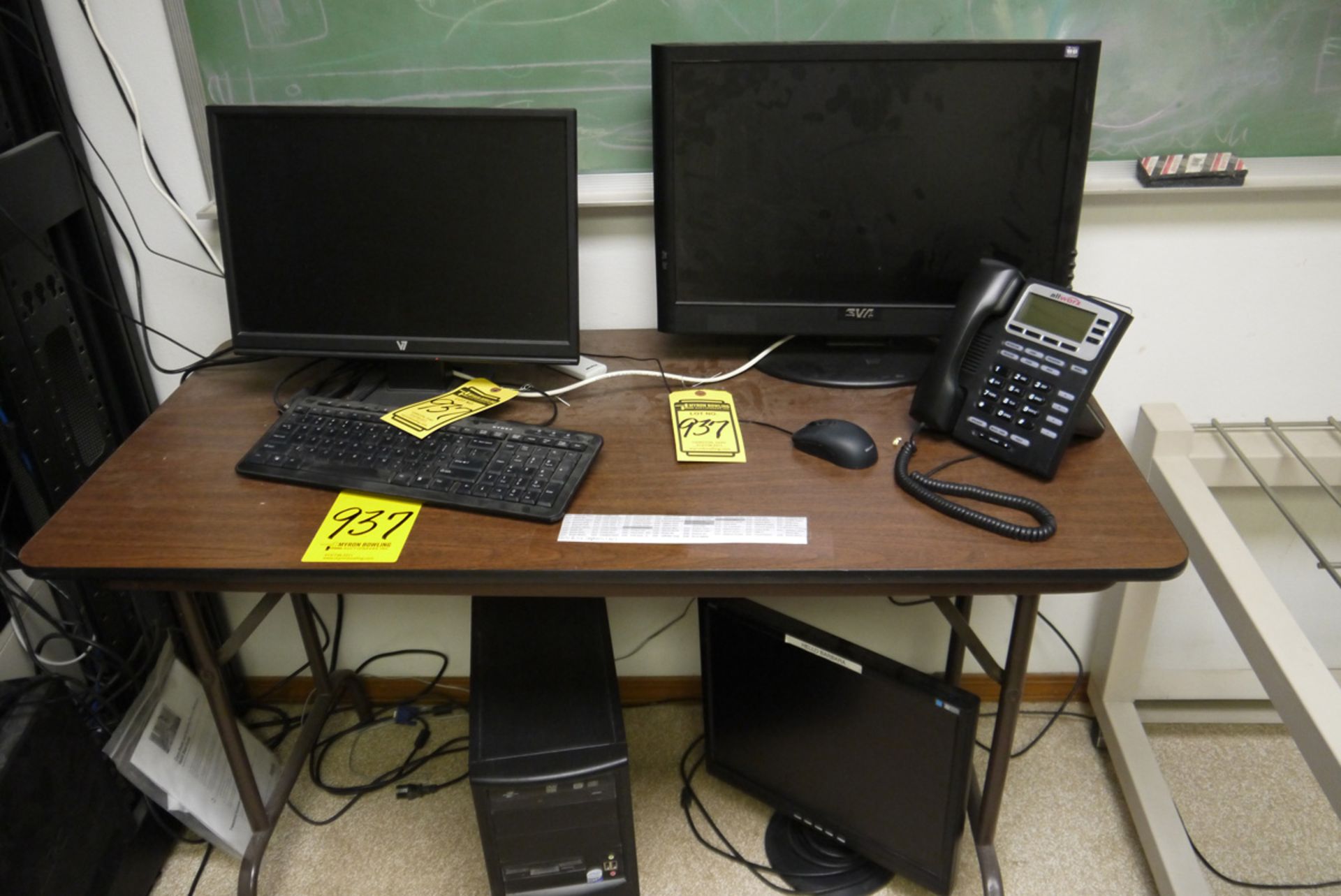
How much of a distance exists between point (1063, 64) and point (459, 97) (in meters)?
0.86

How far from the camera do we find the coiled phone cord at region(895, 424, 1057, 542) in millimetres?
1118

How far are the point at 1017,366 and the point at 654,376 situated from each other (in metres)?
0.52

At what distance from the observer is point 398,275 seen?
1383 mm

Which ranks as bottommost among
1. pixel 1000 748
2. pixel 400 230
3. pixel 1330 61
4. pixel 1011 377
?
pixel 1000 748

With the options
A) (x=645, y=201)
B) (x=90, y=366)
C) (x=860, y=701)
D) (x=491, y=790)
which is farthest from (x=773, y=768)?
(x=90, y=366)

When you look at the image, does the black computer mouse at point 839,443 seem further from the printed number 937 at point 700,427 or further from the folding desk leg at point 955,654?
the folding desk leg at point 955,654

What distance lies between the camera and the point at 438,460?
1.25 m

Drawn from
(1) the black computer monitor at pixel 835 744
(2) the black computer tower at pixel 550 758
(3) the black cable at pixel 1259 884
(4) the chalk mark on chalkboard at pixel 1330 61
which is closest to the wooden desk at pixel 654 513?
(1) the black computer monitor at pixel 835 744

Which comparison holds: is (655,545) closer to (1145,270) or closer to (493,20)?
(493,20)

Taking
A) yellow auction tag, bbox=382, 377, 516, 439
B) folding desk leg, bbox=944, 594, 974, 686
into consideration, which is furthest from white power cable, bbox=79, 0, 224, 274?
folding desk leg, bbox=944, 594, 974, 686

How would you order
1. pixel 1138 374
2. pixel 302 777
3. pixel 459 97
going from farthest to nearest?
pixel 302 777, pixel 1138 374, pixel 459 97

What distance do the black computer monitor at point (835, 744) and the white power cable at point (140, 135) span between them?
100 cm

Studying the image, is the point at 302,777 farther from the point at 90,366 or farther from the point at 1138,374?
the point at 1138,374

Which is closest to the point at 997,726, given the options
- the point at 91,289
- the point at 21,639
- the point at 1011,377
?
the point at 1011,377
